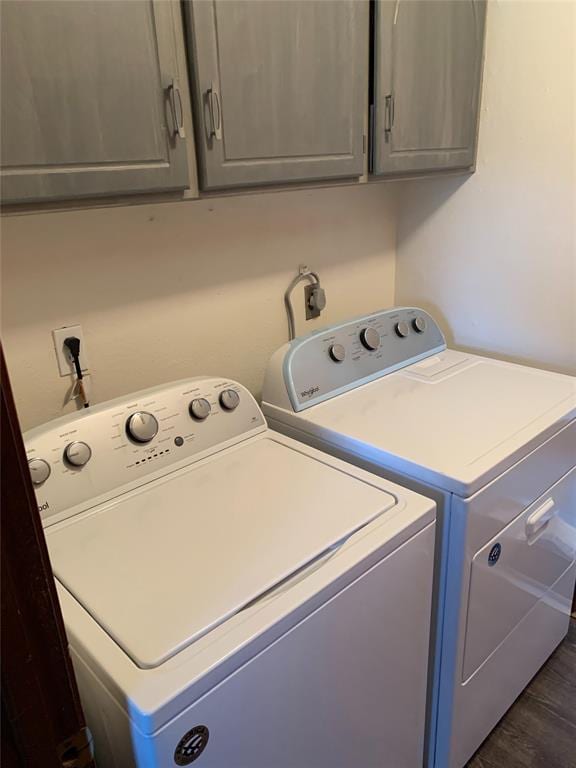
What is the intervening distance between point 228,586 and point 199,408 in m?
0.51

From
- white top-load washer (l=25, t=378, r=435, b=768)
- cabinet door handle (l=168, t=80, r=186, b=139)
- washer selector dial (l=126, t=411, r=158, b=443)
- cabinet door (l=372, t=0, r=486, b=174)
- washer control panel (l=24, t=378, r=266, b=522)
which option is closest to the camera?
white top-load washer (l=25, t=378, r=435, b=768)

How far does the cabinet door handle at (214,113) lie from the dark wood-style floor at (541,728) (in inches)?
66.6

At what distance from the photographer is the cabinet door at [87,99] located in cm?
87

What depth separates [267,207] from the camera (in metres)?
1.66

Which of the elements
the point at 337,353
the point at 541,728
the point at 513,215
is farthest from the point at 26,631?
the point at 513,215

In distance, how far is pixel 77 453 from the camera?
1.16m

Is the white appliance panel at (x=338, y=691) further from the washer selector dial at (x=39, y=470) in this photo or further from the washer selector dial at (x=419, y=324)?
the washer selector dial at (x=419, y=324)

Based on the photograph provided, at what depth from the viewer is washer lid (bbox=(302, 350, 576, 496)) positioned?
1241 millimetres

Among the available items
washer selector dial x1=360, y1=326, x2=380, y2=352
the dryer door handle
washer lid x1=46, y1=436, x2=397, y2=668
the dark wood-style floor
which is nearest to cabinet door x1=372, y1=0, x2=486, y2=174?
washer selector dial x1=360, y1=326, x2=380, y2=352

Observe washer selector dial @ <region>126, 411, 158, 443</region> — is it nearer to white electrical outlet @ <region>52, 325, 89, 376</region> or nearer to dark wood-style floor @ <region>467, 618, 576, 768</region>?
white electrical outlet @ <region>52, 325, 89, 376</region>

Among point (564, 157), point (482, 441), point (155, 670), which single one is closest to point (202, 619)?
point (155, 670)

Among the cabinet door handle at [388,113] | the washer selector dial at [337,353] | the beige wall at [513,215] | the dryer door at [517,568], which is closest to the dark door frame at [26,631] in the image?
the dryer door at [517,568]

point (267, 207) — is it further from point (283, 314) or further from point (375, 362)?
point (375, 362)

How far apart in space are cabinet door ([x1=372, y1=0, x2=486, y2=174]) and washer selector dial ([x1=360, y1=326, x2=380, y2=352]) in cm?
45
